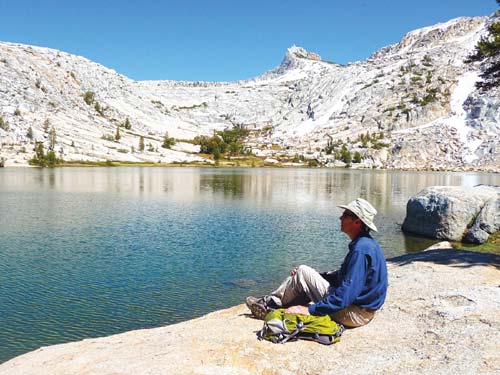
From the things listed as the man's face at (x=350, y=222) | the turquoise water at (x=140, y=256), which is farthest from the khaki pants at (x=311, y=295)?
the turquoise water at (x=140, y=256)

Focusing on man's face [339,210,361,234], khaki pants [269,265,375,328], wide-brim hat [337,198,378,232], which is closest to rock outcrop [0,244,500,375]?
khaki pants [269,265,375,328]

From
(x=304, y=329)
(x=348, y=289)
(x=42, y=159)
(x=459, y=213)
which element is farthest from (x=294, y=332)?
(x=42, y=159)

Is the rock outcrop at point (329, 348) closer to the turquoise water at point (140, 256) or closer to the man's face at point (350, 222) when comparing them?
the man's face at point (350, 222)

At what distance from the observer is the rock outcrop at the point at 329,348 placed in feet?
35.6

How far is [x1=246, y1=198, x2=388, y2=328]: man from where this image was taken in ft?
39.1

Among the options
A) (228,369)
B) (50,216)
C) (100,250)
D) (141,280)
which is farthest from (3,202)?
(228,369)

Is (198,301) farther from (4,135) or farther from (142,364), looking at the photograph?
(4,135)

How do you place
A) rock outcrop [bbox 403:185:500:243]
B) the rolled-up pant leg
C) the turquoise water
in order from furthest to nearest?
rock outcrop [bbox 403:185:500:243] → the turquoise water → the rolled-up pant leg

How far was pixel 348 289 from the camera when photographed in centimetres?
1184

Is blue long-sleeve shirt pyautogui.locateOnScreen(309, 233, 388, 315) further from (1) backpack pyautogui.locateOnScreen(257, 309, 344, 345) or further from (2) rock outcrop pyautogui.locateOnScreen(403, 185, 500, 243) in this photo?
(2) rock outcrop pyautogui.locateOnScreen(403, 185, 500, 243)

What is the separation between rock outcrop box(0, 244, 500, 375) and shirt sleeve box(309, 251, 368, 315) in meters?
1.00

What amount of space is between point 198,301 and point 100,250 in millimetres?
13321

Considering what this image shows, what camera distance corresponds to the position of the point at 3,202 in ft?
193

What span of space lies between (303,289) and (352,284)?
1.77m
